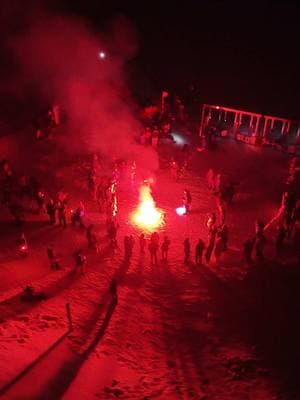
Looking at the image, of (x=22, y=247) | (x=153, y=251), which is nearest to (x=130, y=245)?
(x=153, y=251)

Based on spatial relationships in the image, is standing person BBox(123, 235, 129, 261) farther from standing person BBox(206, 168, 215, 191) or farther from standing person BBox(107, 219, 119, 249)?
standing person BBox(206, 168, 215, 191)

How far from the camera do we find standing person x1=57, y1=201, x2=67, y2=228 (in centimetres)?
1488

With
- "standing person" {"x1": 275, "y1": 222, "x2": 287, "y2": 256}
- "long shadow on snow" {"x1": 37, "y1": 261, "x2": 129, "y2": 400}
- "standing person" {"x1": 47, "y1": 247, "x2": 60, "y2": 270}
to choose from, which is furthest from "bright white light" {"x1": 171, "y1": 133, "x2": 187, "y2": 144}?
"long shadow on snow" {"x1": 37, "y1": 261, "x2": 129, "y2": 400}

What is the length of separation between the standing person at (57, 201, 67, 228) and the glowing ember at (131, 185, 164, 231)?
2747 mm

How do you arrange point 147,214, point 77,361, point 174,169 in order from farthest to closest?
point 174,169 → point 147,214 → point 77,361

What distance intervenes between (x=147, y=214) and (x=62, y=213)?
11.9ft

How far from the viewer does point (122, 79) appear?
96.0ft

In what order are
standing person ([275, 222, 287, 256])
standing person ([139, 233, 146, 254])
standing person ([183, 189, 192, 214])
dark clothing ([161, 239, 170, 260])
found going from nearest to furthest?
dark clothing ([161, 239, 170, 260]), standing person ([139, 233, 146, 254]), standing person ([275, 222, 287, 256]), standing person ([183, 189, 192, 214])

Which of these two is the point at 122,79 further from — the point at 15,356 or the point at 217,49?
the point at 15,356

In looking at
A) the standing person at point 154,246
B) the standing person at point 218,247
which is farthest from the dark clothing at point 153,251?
the standing person at point 218,247

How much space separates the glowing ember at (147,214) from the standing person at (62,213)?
9.01 feet

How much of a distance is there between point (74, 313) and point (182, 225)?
6.82 metres

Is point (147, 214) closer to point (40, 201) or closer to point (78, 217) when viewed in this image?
point (78, 217)

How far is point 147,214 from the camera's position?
16984 millimetres
